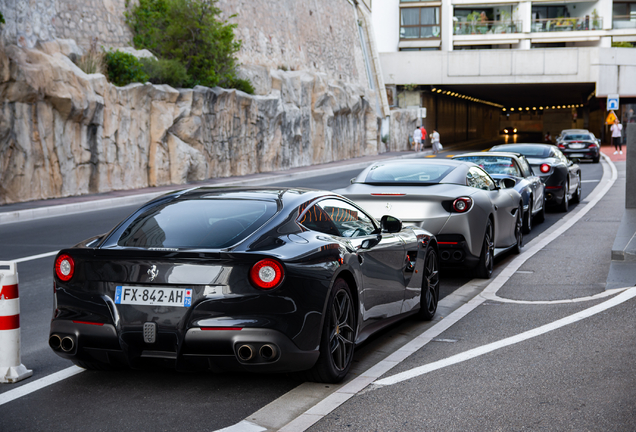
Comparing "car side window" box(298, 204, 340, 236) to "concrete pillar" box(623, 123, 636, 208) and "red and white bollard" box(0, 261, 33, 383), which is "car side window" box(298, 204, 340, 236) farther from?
"concrete pillar" box(623, 123, 636, 208)

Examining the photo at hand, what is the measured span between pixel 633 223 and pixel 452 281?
425 cm

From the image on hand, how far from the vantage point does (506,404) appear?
4.54 meters

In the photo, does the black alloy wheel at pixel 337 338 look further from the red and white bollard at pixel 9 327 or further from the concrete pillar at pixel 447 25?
the concrete pillar at pixel 447 25

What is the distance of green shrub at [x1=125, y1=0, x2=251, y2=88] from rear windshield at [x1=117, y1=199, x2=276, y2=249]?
2324 cm

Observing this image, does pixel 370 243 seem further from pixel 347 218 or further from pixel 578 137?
pixel 578 137

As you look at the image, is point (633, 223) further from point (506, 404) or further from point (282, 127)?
point (282, 127)

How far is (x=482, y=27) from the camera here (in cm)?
6644

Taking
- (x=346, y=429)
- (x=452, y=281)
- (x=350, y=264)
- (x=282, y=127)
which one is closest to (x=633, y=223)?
(x=452, y=281)

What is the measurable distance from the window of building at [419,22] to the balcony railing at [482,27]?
6.18 ft

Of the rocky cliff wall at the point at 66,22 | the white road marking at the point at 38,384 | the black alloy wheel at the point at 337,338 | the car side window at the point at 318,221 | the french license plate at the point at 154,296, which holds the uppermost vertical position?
the rocky cliff wall at the point at 66,22

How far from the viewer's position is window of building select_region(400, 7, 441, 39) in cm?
6738

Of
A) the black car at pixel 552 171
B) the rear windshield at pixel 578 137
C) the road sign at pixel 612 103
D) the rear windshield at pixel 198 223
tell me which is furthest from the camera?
the road sign at pixel 612 103

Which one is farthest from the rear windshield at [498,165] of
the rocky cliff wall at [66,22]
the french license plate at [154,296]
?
the rocky cliff wall at [66,22]

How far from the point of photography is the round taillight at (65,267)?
4.78 metres
